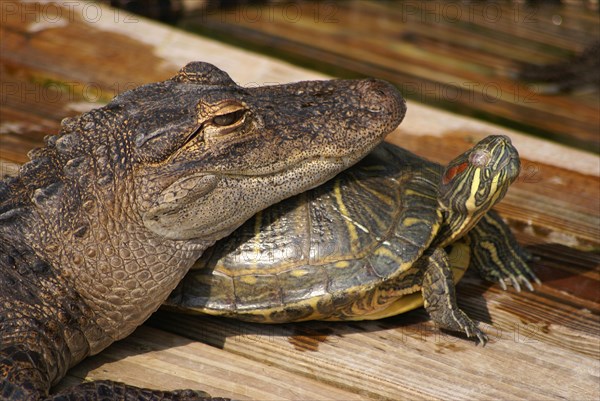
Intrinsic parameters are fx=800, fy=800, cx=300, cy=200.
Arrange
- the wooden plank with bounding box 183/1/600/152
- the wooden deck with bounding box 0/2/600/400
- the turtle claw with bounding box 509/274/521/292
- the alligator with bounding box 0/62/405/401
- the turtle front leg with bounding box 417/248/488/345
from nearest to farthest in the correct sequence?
the alligator with bounding box 0/62/405/401
the wooden deck with bounding box 0/2/600/400
the turtle front leg with bounding box 417/248/488/345
the turtle claw with bounding box 509/274/521/292
the wooden plank with bounding box 183/1/600/152

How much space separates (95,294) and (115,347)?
1.03 ft

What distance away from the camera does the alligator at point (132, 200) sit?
3.12 m

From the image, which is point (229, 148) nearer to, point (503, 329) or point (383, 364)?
point (383, 364)

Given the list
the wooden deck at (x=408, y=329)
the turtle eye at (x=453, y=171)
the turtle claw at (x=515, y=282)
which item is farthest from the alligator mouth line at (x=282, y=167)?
the turtle claw at (x=515, y=282)

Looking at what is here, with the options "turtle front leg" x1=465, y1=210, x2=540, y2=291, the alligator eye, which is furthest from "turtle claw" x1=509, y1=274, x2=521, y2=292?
the alligator eye

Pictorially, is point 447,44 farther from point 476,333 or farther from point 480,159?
point 476,333

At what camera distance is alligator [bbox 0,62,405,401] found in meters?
3.12

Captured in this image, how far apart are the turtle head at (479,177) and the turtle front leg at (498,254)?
0.45m

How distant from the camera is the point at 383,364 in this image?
3.44 m

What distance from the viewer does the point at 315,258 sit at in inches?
133

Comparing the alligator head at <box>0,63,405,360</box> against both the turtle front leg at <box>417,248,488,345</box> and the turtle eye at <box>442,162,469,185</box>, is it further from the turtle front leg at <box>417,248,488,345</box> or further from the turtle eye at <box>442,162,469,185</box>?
the turtle front leg at <box>417,248,488,345</box>

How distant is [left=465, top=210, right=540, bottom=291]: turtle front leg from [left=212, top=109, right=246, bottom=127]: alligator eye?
4.79ft

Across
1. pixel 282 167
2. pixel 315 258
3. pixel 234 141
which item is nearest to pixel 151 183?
pixel 234 141

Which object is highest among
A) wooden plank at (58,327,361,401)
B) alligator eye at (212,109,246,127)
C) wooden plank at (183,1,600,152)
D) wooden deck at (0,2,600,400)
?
alligator eye at (212,109,246,127)
